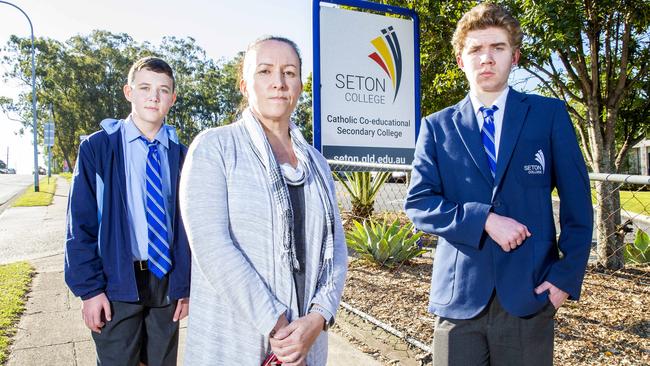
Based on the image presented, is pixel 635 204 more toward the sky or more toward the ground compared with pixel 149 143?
more toward the ground

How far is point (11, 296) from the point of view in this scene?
5199 millimetres

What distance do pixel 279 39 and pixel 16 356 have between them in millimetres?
3301

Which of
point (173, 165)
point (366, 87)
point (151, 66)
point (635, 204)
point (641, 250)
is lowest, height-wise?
point (641, 250)

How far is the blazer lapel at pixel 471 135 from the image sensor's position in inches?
76.5

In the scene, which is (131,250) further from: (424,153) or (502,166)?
(502,166)

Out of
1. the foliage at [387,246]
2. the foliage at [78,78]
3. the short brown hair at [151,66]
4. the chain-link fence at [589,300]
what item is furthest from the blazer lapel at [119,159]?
the foliage at [78,78]

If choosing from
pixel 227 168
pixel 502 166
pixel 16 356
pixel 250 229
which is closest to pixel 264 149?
pixel 227 168

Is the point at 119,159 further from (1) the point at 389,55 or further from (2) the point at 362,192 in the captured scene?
(2) the point at 362,192

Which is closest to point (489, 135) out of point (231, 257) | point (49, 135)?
point (231, 257)

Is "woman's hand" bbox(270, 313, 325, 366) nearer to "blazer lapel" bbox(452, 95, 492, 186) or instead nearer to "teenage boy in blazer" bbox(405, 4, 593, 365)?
"teenage boy in blazer" bbox(405, 4, 593, 365)

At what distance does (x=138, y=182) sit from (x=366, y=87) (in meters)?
4.12

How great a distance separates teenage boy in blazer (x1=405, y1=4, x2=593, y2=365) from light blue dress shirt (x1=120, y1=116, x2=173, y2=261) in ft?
3.97

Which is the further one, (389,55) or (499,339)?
(389,55)

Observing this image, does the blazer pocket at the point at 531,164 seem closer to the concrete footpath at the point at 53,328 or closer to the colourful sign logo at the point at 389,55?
the concrete footpath at the point at 53,328
